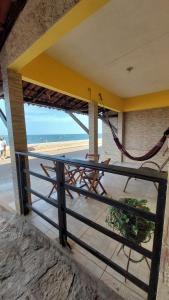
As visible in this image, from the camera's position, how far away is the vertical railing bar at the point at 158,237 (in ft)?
2.40

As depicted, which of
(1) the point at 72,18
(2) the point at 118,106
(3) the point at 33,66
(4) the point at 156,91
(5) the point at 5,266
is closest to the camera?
(1) the point at 72,18

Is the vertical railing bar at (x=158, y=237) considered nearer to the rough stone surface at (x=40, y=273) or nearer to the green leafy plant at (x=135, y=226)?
the green leafy plant at (x=135, y=226)

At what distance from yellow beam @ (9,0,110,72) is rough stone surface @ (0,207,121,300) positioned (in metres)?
2.03

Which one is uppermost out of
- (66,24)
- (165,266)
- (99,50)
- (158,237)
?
(99,50)

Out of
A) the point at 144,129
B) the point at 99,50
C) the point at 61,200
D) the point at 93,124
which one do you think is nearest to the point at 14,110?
the point at 61,200

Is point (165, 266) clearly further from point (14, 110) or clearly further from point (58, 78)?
point (58, 78)

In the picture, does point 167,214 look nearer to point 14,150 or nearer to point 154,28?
point 14,150

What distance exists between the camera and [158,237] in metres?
0.79

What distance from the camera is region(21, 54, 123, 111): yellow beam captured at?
7.02 feet

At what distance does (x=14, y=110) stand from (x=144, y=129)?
180 inches

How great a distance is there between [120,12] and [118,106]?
344 cm

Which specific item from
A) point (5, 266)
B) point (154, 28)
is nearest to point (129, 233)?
point (5, 266)

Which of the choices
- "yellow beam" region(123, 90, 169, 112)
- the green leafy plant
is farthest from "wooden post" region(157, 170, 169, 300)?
"yellow beam" region(123, 90, 169, 112)

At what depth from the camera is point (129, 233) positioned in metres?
→ 1.04
